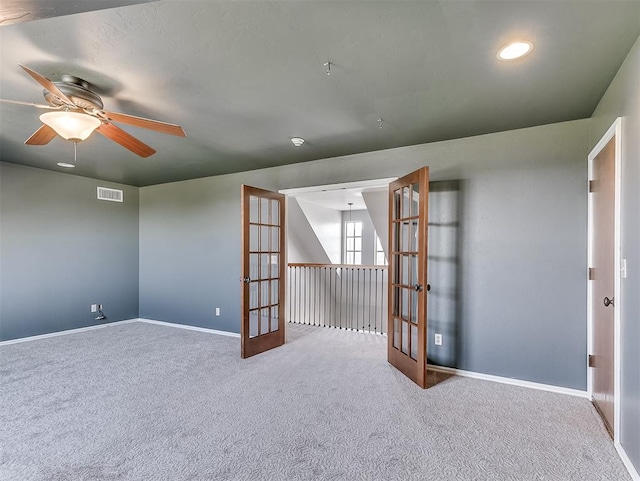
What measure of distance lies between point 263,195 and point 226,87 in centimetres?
178

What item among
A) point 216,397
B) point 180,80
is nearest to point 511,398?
point 216,397

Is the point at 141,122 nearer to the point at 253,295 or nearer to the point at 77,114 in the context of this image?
the point at 77,114

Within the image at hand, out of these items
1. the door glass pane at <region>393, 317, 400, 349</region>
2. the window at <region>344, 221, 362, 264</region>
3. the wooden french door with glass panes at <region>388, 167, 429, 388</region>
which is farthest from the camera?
the window at <region>344, 221, 362, 264</region>

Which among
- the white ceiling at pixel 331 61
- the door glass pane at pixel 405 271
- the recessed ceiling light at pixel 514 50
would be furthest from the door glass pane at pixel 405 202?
the recessed ceiling light at pixel 514 50

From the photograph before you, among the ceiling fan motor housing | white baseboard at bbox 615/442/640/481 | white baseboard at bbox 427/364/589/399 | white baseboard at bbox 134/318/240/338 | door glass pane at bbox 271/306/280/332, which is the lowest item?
white baseboard at bbox 134/318/240/338

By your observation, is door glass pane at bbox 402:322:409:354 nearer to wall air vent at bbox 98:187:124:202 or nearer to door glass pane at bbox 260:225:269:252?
door glass pane at bbox 260:225:269:252

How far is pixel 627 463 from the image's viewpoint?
1815 mm

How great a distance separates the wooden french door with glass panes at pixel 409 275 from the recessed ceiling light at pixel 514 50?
114 centimetres

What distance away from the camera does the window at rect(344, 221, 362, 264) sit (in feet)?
30.3

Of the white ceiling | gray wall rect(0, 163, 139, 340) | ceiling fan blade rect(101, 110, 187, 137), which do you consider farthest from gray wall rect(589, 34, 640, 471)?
gray wall rect(0, 163, 139, 340)

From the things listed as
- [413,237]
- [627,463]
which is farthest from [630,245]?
[413,237]

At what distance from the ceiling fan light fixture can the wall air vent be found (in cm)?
353

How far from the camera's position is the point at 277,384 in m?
2.90

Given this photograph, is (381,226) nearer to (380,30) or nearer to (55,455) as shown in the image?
(380,30)
